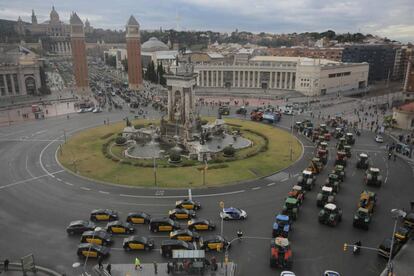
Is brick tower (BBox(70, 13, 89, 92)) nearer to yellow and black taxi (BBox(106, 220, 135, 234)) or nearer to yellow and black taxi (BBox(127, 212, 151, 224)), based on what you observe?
yellow and black taxi (BBox(127, 212, 151, 224))

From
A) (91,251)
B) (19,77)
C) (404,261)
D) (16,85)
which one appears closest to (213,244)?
(91,251)

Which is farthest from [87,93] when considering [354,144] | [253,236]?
[253,236]

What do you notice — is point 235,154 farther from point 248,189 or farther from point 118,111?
point 118,111

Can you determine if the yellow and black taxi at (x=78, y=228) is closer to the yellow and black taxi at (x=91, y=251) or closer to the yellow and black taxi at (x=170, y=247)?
the yellow and black taxi at (x=91, y=251)

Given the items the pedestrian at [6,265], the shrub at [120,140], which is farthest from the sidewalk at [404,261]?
the shrub at [120,140]

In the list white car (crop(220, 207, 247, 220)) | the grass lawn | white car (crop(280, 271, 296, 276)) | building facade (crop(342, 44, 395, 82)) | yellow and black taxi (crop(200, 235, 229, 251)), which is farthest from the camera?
building facade (crop(342, 44, 395, 82))

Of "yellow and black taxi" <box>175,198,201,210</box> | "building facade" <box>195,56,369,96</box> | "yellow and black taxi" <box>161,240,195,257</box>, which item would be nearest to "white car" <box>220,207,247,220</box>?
"yellow and black taxi" <box>175,198,201,210</box>

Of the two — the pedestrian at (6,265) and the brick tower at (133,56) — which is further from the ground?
the brick tower at (133,56)
